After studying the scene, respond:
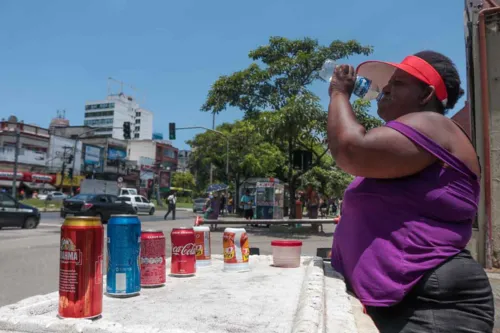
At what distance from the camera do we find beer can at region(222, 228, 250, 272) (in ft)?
7.69

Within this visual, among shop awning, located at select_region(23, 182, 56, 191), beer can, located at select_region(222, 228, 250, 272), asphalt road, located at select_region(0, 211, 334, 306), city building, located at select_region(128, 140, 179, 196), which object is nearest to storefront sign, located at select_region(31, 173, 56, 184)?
shop awning, located at select_region(23, 182, 56, 191)

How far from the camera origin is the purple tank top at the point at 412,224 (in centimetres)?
142

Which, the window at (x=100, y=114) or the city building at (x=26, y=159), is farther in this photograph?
the window at (x=100, y=114)

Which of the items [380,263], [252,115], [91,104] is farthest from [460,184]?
[91,104]

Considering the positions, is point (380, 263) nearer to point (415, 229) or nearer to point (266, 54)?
point (415, 229)

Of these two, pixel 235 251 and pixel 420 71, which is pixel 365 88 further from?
pixel 235 251

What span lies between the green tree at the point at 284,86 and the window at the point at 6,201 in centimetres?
790

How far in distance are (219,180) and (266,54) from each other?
26.2 metres

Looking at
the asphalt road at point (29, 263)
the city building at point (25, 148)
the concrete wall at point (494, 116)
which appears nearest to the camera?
the concrete wall at point (494, 116)

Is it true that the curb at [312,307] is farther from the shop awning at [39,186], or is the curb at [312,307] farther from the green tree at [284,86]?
the shop awning at [39,186]

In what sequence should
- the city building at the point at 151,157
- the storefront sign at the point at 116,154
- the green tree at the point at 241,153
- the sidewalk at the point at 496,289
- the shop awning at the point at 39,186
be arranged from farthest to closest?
the city building at the point at 151,157
the storefront sign at the point at 116,154
the shop awning at the point at 39,186
the green tree at the point at 241,153
the sidewalk at the point at 496,289

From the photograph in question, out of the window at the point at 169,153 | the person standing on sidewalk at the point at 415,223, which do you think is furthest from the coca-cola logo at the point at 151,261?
the window at the point at 169,153

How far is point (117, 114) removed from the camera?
12456 cm

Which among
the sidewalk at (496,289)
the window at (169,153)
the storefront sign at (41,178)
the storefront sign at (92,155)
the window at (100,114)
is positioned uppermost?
the window at (100,114)
